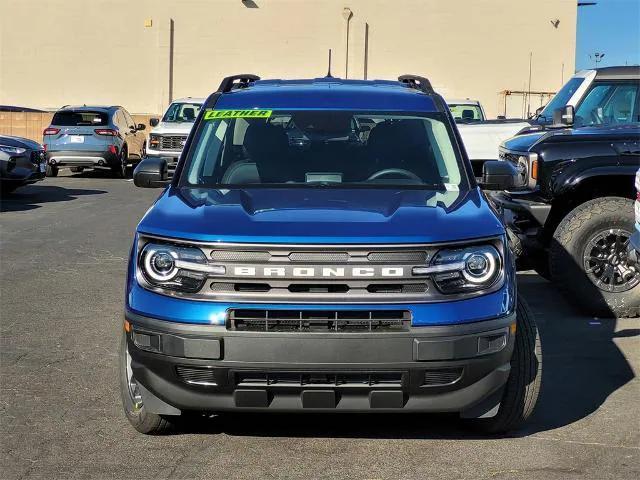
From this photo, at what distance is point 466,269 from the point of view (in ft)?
15.1

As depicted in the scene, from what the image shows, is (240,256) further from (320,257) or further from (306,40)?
(306,40)

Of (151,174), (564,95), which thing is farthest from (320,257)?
(564,95)

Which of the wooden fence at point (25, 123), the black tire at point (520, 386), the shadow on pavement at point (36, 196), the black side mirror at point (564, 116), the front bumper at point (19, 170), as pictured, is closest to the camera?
the black tire at point (520, 386)

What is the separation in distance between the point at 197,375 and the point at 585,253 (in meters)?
4.59

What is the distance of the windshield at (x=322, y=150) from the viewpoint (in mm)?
5734

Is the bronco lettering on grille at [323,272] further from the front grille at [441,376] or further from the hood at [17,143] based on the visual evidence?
the hood at [17,143]

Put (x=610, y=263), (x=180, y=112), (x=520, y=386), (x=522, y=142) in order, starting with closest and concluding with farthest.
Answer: (x=520, y=386)
(x=610, y=263)
(x=522, y=142)
(x=180, y=112)

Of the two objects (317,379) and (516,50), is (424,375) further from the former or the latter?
(516,50)

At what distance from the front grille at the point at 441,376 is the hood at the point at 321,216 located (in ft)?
1.94

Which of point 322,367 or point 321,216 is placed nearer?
point 322,367

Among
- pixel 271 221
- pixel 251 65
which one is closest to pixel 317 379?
pixel 271 221

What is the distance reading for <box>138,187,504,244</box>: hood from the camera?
14.9 feet

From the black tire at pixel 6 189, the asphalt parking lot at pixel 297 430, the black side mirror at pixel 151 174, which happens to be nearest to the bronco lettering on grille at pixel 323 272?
the asphalt parking lot at pixel 297 430

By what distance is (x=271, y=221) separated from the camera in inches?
185
